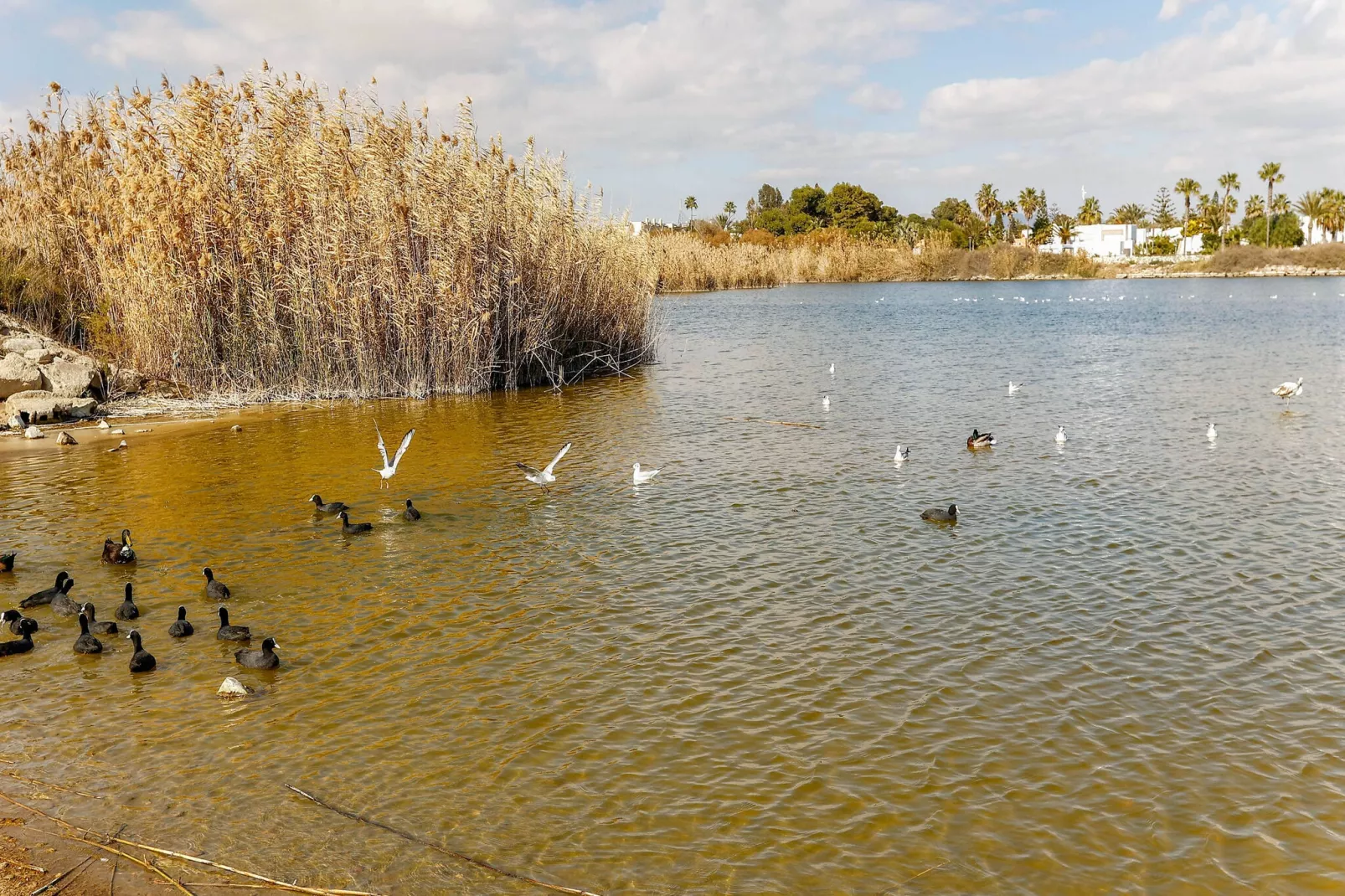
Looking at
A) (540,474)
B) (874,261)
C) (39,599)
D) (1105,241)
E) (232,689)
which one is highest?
(1105,241)

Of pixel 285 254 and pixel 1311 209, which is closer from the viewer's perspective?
pixel 285 254

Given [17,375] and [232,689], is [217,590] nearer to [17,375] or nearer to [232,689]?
[232,689]

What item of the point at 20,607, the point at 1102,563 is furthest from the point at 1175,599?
the point at 20,607

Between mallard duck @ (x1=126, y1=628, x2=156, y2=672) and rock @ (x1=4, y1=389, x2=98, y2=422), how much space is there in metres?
15.0

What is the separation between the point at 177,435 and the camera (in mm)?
19656

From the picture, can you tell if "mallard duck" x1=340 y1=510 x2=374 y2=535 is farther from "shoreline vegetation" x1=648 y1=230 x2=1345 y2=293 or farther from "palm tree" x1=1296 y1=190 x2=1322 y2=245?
"palm tree" x1=1296 y1=190 x2=1322 y2=245

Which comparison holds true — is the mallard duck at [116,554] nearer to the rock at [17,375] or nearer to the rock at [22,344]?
the rock at [17,375]

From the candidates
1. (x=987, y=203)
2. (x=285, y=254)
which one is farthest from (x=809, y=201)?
(x=285, y=254)

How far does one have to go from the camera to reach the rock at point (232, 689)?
807cm

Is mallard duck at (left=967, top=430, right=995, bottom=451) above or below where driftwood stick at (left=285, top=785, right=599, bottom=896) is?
above

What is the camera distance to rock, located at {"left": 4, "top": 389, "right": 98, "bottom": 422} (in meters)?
20.7

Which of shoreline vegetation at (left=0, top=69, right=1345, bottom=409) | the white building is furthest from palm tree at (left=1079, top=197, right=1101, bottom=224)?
shoreline vegetation at (left=0, top=69, right=1345, bottom=409)

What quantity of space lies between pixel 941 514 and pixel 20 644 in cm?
1052

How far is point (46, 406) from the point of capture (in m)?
21.0
